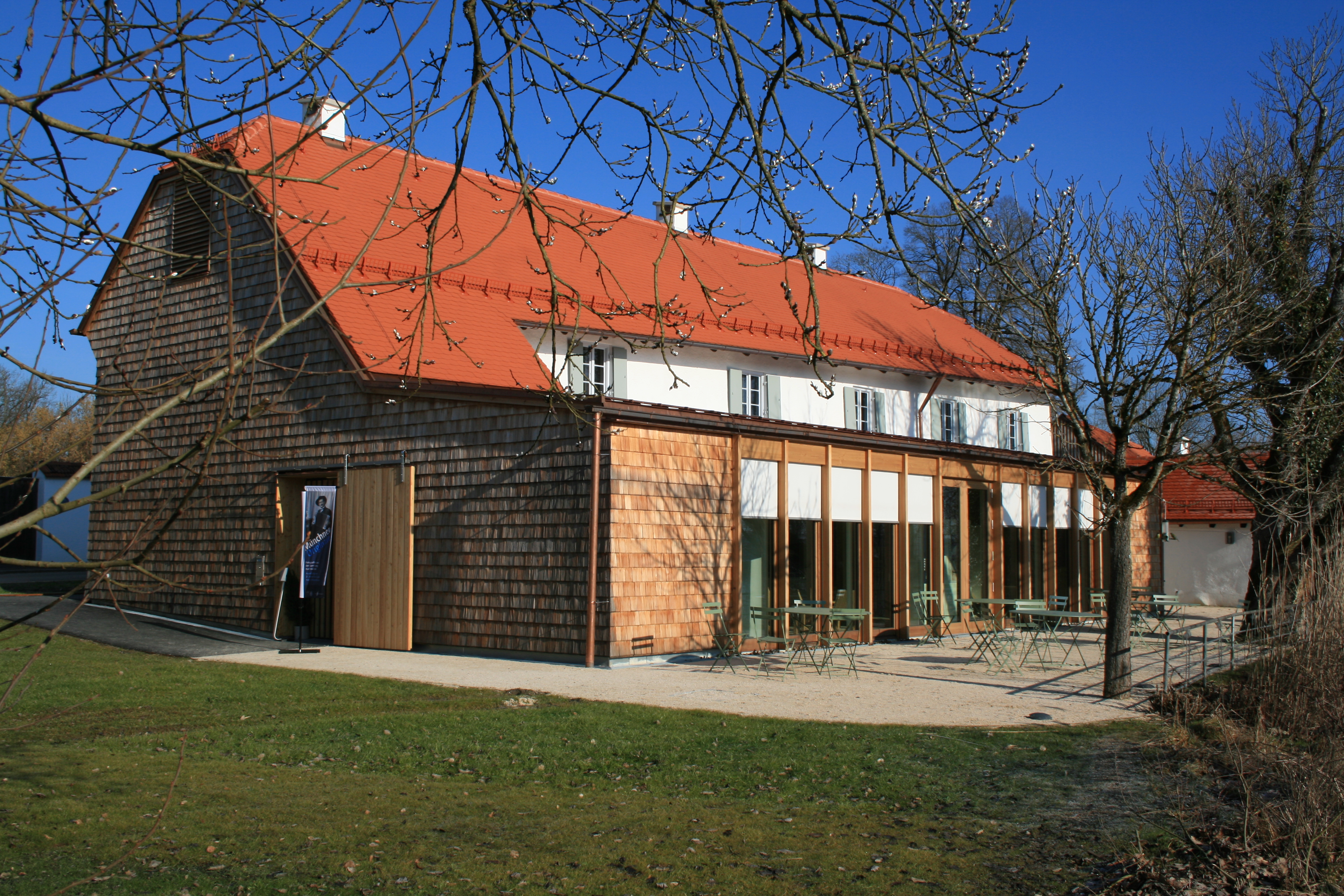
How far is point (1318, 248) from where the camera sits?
60.1 ft

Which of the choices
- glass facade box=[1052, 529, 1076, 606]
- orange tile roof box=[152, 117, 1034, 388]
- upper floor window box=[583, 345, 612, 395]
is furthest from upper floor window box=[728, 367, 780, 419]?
glass facade box=[1052, 529, 1076, 606]

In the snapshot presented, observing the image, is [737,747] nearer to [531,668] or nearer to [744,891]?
[744,891]

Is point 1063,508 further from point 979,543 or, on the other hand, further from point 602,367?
point 602,367

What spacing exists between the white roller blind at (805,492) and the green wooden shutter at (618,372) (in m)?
3.79

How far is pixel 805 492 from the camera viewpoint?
52.6 ft

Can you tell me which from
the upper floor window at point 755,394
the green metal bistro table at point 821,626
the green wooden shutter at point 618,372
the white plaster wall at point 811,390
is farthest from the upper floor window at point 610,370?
the green metal bistro table at point 821,626

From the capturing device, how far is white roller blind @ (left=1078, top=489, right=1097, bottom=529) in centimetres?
2211

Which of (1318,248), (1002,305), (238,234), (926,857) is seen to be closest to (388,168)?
(238,234)

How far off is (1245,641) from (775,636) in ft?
20.8

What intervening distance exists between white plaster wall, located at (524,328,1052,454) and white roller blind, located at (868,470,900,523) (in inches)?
41.2

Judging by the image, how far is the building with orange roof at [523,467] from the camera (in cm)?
1380

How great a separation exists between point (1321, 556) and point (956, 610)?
30.7 feet

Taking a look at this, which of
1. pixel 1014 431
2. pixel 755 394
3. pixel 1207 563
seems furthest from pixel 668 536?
pixel 1207 563

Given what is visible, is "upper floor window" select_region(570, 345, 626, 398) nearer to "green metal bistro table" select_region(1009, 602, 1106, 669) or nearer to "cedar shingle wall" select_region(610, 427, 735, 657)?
"cedar shingle wall" select_region(610, 427, 735, 657)
